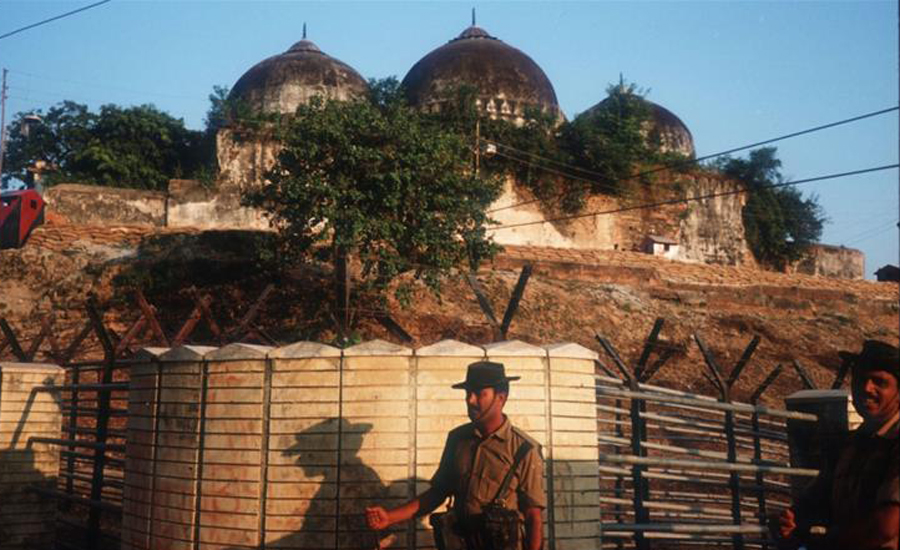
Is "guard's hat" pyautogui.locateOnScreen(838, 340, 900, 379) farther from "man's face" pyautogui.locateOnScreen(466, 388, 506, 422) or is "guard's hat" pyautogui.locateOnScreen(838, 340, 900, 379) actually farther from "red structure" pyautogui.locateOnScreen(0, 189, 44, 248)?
"red structure" pyautogui.locateOnScreen(0, 189, 44, 248)

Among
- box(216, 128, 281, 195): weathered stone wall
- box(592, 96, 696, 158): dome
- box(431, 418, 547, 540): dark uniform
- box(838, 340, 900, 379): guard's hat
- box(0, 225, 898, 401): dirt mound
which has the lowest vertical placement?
box(431, 418, 547, 540): dark uniform

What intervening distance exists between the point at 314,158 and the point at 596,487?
13.0m

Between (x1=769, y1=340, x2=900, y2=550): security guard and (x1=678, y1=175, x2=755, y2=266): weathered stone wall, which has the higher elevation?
(x1=678, y1=175, x2=755, y2=266): weathered stone wall

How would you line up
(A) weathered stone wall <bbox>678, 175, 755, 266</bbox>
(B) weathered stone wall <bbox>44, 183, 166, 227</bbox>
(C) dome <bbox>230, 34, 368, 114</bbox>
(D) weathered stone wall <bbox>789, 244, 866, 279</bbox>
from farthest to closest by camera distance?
(D) weathered stone wall <bbox>789, 244, 866, 279</bbox>
(A) weathered stone wall <bbox>678, 175, 755, 266</bbox>
(C) dome <bbox>230, 34, 368, 114</bbox>
(B) weathered stone wall <bbox>44, 183, 166, 227</bbox>

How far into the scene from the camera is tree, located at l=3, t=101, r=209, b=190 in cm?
2595

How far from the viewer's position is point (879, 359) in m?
3.46

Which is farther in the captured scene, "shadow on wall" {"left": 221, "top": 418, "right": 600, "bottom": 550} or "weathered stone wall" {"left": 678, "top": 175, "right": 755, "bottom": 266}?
"weathered stone wall" {"left": 678, "top": 175, "right": 755, "bottom": 266}

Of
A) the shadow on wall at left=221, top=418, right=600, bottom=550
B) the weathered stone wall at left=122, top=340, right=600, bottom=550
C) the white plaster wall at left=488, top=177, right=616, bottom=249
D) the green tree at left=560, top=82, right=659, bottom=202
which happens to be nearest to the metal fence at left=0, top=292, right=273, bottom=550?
the weathered stone wall at left=122, top=340, right=600, bottom=550

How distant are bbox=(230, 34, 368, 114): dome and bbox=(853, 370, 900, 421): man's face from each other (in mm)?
26373

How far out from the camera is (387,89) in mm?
28000

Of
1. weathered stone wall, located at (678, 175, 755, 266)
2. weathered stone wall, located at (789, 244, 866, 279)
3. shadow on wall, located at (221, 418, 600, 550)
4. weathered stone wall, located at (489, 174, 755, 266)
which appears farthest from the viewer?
weathered stone wall, located at (789, 244, 866, 279)

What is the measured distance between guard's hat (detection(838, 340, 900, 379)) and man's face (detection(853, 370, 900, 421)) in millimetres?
20

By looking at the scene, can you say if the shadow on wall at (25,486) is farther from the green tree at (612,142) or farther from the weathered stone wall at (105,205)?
the green tree at (612,142)

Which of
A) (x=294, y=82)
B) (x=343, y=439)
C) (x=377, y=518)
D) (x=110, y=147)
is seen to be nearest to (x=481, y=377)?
(x=377, y=518)
